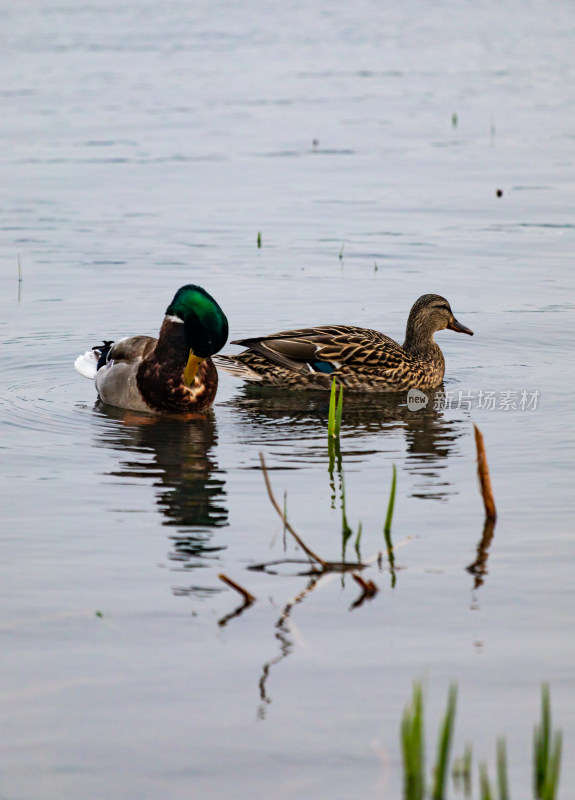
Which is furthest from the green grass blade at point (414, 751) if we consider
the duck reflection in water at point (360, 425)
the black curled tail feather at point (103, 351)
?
the black curled tail feather at point (103, 351)

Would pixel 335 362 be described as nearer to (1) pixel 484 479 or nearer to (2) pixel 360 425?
(2) pixel 360 425

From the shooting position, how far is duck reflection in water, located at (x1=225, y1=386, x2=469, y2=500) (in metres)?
7.75

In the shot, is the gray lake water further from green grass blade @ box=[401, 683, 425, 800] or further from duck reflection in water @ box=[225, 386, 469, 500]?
green grass blade @ box=[401, 683, 425, 800]

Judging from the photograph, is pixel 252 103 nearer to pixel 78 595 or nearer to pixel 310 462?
pixel 310 462

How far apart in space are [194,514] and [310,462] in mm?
1282

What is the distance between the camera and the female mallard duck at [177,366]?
9000 mm

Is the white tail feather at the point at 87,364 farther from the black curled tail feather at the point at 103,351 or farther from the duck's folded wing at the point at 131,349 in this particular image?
the duck's folded wing at the point at 131,349

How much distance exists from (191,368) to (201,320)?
0.36 m

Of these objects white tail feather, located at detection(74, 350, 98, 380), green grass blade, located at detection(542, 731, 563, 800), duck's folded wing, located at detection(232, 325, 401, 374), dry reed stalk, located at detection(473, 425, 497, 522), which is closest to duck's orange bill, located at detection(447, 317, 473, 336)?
duck's folded wing, located at detection(232, 325, 401, 374)

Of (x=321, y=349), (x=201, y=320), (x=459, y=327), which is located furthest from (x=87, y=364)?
(x=459, y=327)

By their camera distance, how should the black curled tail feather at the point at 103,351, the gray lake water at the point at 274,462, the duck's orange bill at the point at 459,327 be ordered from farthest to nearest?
the duck's orange bill at the point at 459,327, the black curled tail feather at the point at 103,351, the gray lake water at the point at 274,462

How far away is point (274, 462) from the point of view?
25.6 ft

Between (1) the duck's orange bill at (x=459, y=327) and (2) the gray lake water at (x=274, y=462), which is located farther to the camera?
(1) the duck's orange bill at (x=459, y=327)

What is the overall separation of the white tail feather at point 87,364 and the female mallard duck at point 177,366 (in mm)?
376
